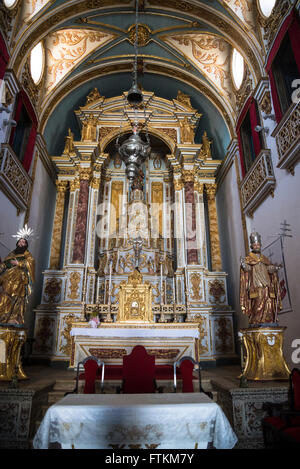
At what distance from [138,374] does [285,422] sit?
1752mm

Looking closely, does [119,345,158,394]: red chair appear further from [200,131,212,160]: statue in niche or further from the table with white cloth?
[200,131,212,160]: statue in niche

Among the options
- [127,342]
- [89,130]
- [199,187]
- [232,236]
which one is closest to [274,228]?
[232,236]

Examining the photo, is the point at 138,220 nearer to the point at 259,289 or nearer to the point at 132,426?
the point at 259,289

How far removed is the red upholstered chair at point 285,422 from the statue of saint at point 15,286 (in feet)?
13.3

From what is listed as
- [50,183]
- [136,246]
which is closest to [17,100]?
[50,183]

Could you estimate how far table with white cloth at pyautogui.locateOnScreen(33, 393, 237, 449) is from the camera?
2457 mm

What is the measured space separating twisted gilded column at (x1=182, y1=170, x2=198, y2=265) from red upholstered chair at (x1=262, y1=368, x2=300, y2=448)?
218 inches

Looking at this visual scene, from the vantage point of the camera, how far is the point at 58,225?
10.1 meters

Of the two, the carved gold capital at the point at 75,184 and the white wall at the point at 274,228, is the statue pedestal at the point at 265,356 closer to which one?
the white wall at the point at 274,228

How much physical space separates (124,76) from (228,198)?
5.86m

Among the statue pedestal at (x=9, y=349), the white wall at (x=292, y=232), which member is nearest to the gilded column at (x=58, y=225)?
the statue pedestal at (x=9, y=349)

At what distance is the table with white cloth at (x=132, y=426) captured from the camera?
2.46m

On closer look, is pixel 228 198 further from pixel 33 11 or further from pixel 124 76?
pixel 33 11

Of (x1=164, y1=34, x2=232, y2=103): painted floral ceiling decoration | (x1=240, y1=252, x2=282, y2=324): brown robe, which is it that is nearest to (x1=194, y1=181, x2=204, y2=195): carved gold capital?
(x1=164, y1=34, x2=232, y2=103): painted floral ceiling decoration
